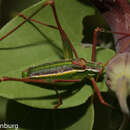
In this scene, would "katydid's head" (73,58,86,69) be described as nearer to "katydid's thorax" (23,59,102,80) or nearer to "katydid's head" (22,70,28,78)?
"katydid's thorax" (23,59,102,80)

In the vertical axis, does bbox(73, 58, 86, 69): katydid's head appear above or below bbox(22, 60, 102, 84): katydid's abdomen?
above

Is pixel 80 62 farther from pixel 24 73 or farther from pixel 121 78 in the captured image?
pixel 121 78

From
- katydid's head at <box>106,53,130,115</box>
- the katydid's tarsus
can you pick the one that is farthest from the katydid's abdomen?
katydid's head at <box>106,53,130,115</box>

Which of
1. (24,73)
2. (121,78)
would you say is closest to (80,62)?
(24,73)

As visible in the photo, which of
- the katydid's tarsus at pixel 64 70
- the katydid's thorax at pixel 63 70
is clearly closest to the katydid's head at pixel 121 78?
the katydid's tarsus at pixel 64 70

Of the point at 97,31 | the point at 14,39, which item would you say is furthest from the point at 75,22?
the point at 14,39

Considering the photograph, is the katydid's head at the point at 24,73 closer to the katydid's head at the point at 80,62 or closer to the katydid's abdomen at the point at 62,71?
the katydid's abdomen at the point at 62,71
